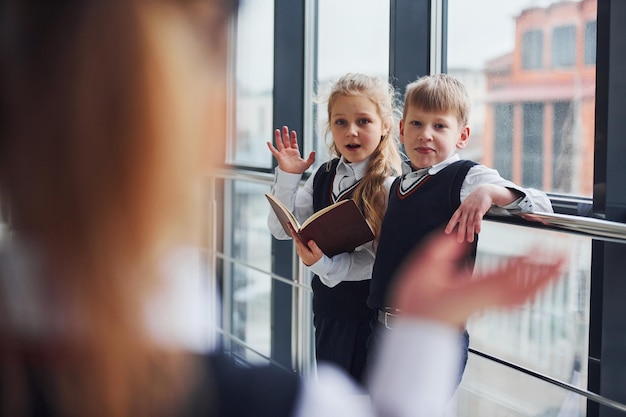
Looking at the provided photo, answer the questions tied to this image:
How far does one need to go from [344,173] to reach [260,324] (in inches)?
38.7

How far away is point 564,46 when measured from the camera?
0.86m

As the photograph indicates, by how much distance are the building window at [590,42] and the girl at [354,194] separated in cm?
26

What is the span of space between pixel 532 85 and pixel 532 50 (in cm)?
5

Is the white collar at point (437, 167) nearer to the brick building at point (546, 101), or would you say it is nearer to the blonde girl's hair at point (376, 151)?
the blonde girl's hair at point (376, 151)

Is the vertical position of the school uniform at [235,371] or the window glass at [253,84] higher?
the window glass at [253,84]

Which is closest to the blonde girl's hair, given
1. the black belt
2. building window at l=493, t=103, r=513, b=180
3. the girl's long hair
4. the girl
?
the girl

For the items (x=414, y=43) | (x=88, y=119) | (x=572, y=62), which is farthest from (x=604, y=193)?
(x=88, y=119)

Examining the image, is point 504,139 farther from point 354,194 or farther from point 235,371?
point 235,371

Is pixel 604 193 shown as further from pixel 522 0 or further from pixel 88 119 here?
pixel 88 119

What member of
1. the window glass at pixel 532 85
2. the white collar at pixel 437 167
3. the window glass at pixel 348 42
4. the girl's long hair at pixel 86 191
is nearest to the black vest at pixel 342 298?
the white collar at pixel 437 167

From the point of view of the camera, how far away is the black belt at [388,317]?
72 centimetres

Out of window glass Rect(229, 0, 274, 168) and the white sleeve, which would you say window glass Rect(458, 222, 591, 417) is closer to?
the white sleeve

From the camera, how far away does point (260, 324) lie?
1729 millimetres

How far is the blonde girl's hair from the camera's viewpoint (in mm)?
783
